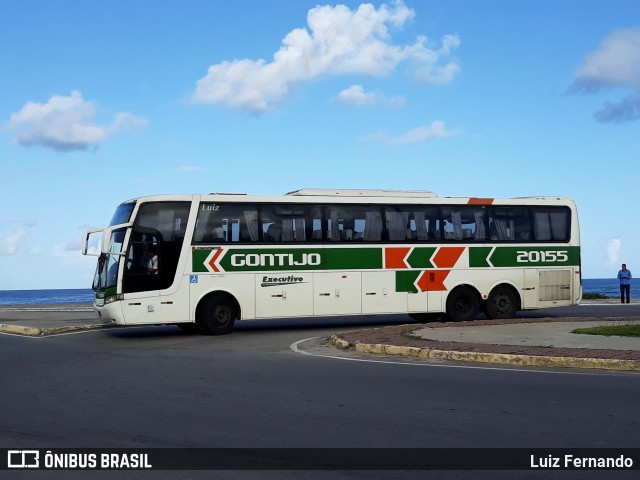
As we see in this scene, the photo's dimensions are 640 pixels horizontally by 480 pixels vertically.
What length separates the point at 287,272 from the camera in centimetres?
2303

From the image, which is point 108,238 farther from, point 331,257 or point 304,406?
point 304,406

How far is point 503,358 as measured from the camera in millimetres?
14422

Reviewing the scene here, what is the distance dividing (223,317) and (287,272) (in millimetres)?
2025

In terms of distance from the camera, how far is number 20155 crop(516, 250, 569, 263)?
1017 inches

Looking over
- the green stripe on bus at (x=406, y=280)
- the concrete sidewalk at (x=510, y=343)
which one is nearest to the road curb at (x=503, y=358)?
the concrete sidewalk at (x=510, y=343)

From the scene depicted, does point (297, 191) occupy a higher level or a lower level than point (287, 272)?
higher

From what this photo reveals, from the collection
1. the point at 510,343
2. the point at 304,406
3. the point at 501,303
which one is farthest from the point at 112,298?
the point at 304,406

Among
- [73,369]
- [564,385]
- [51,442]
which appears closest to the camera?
[51,442]

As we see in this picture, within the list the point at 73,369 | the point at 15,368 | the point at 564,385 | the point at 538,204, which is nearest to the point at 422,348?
the point at 564,385

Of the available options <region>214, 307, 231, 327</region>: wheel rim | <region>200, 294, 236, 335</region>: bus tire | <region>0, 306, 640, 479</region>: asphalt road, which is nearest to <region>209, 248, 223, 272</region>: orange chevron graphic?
<region>200, 294, 236, 335</region>: bus tire

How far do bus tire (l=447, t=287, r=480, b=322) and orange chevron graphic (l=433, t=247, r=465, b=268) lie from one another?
2.62 feet

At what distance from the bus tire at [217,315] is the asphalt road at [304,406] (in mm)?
5277

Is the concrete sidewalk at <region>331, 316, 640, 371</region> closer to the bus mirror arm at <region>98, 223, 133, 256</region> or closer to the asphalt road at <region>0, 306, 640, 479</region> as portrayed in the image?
the asphalt road at <region>0, 306, 640, 479</region>

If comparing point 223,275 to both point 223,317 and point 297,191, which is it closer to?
point 223,317
